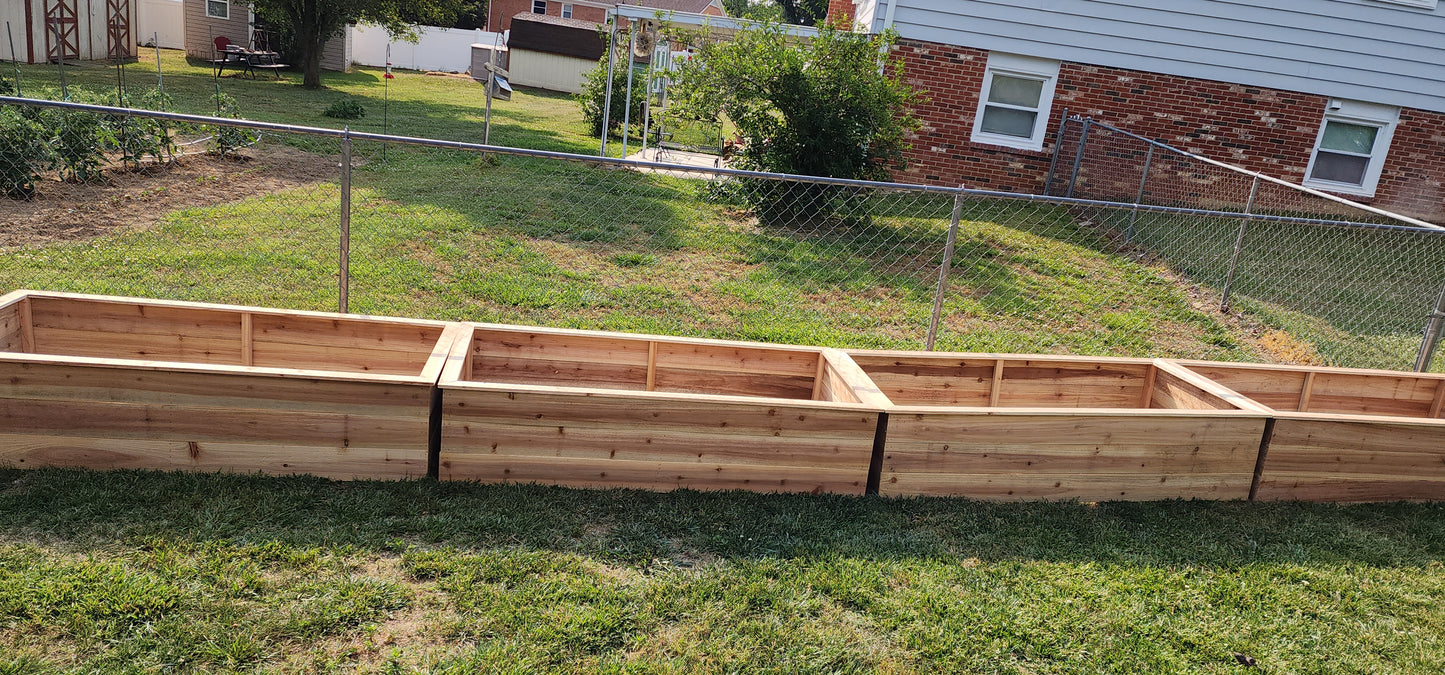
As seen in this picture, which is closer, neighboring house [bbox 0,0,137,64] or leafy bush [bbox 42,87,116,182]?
leafy bush [bbox 42,87,116,182]

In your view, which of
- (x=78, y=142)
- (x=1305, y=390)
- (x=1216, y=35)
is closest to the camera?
(x=1305, y=390)

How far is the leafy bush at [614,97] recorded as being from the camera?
18141mm

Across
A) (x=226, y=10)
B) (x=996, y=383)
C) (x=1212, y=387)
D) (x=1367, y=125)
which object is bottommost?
(x=996, y=383)

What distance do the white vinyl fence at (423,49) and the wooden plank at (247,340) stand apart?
31.7 m

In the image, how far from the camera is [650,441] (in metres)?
4.06

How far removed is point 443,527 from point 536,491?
47 cm

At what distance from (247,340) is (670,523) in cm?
249

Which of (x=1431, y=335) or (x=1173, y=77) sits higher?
(x=1173, y=77)

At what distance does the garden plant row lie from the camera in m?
3.79

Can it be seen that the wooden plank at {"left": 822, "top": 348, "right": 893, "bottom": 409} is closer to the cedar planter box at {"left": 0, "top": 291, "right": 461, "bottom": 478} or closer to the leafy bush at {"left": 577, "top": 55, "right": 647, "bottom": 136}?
the cedar planter box at {"left": 0, "top": 291, "right": 461, "bottom": 478}

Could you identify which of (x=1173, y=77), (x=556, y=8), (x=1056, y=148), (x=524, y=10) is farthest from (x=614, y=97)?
(x=556, y=8)

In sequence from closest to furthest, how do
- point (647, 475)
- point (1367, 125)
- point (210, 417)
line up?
1. point (210, 417)
2. point (647, 475)
3. point (1367, 125)

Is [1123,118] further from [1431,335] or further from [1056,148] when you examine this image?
[1431,335]

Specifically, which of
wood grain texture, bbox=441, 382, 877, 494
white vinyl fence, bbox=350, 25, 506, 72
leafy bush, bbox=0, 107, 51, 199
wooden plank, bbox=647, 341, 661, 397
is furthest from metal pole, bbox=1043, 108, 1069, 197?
white vinyl fence, bbox=350, 25, 506, 72
